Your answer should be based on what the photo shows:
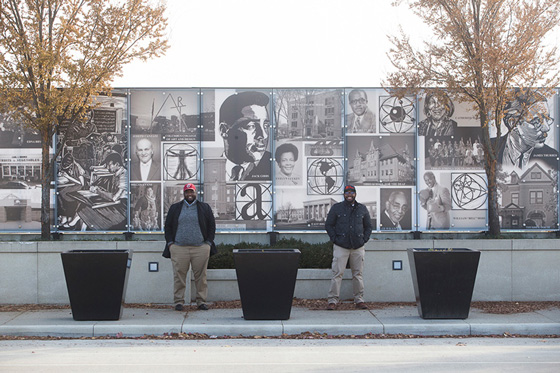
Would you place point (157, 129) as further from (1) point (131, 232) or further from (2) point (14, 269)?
(2) point (14, 269)

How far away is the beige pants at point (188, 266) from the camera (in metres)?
11.2

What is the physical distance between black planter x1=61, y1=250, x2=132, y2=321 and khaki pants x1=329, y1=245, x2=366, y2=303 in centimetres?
340

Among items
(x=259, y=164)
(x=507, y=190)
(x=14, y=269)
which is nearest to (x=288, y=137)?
(x=259, y=164)

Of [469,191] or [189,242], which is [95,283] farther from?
[469,191]

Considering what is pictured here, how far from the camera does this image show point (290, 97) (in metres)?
14.8

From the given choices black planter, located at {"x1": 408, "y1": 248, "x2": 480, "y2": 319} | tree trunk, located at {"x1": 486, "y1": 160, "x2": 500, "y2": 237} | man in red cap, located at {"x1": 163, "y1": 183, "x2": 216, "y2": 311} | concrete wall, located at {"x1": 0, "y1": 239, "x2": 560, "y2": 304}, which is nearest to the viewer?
black planter, located at {"x1": 408, "y1": 248, "x2": 480, "y2": 319}

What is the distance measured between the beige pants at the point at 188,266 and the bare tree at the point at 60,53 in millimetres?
4102

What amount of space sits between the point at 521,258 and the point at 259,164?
5.64 m

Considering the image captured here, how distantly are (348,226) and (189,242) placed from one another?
8.58 ft

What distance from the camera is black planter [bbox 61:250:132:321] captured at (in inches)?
408

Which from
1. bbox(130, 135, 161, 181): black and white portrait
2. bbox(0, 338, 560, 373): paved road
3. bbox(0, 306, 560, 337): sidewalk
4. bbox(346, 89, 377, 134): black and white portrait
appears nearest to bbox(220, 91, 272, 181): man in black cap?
bbox(130, 135, 161, 181): black and white portrait

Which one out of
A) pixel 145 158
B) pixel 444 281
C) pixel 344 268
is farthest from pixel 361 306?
pixel 145 158

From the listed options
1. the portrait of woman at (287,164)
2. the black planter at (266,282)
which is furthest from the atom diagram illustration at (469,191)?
the black planter at (266,282)

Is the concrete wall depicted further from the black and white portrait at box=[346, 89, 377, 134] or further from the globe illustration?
the black and white portrait at box=[346, 89, 377, 134]
